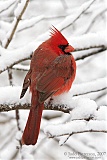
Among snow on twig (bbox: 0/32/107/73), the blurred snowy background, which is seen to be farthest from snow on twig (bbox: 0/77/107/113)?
snow on twig (bbox: 0/32/107/73)

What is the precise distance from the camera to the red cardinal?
7.86ft

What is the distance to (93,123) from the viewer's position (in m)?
2.01

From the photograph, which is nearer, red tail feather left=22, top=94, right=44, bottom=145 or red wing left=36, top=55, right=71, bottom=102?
red tail feather left=22, top=94, right=44, bottom=145

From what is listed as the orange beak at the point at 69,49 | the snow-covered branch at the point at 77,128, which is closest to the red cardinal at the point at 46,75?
the orange beak at the point at 69,49

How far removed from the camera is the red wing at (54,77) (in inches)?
100

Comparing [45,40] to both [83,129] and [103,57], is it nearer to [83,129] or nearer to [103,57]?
[83,129]

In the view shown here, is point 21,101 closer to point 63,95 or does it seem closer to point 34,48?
point 63,95

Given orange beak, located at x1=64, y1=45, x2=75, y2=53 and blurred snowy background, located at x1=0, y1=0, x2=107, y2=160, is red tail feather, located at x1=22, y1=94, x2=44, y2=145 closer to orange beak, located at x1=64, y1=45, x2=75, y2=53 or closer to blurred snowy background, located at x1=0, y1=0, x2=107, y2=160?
blurred snowy background, located at x1=0, y1=0, x2=107, y2=160

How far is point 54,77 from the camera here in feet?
8.94

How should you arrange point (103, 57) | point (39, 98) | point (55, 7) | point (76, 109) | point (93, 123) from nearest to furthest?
point (93, 123) → point (76, 109) → point (39, 98) → point (55, 7) → point (103, 57)

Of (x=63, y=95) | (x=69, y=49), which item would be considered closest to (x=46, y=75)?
(x=63, y=95)

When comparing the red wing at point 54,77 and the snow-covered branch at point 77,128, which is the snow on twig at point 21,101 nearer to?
the red wing at point 54,77

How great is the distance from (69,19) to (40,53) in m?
0.42

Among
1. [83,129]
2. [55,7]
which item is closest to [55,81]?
[83,129]
